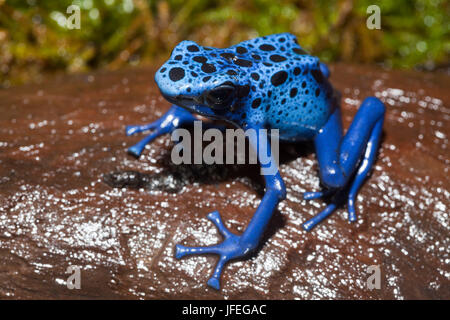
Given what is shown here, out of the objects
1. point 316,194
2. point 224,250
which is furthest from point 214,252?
point 316,194

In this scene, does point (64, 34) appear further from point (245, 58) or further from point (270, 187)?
point (270, 187)

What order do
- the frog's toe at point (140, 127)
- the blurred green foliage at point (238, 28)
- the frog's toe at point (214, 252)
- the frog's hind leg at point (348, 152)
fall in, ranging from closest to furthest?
the frog's toe at point (214, 252) < the frog's hind leg at point (348, 152) < the frog's toe at point (140, 127) < the blurred green foliage at point (238, 28)

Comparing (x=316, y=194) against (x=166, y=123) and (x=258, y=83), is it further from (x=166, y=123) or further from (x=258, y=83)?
(x=166, y=123)

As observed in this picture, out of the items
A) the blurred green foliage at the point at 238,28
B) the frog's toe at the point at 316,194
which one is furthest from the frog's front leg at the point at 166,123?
the blurred green foliage at the point at 238,28

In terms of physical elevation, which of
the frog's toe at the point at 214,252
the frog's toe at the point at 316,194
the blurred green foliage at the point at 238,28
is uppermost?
the blurred green foliage at the point at 238,28

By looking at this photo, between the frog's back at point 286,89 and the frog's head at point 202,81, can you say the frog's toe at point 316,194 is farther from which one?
the frog's head at point 202,81

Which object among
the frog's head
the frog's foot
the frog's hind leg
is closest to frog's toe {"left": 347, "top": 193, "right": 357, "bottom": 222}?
the frog's hind leg

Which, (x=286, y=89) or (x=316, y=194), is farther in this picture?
(x=316, y=194)
